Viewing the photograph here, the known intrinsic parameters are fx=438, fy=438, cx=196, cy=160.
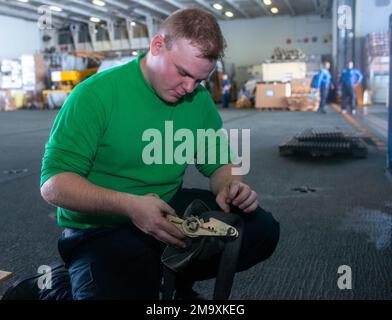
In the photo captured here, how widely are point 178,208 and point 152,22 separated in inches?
753

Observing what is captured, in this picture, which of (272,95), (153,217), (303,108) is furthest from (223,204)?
(272,95)

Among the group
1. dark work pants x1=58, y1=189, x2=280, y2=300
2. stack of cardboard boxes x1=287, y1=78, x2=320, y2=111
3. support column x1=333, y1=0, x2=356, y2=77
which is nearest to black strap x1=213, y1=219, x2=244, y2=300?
dark work pants x1=58, y1=189, x2=280, y2=300

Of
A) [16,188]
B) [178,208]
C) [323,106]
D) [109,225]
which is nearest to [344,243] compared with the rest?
[178,208]

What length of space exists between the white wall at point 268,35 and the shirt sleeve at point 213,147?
17822 millimetres

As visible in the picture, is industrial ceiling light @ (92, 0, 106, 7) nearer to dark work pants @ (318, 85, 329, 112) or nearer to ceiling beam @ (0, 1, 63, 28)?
ceiling beam @ (0, 1, 63, 28)

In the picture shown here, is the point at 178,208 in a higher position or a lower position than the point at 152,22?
lower

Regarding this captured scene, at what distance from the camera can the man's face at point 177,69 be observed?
4.21ft

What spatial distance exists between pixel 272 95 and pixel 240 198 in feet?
40.5

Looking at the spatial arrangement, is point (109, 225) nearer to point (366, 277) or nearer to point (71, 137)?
point (71, 137)

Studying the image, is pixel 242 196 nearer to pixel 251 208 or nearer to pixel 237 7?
pixel 251 208

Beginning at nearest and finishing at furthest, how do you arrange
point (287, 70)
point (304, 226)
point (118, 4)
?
point (304, 226) < point (287, 70) < point (118, 4)

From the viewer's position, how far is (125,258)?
129 centimetres

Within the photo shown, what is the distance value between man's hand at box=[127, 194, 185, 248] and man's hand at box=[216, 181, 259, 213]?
0.27 meters

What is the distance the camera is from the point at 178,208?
5.08 ft
